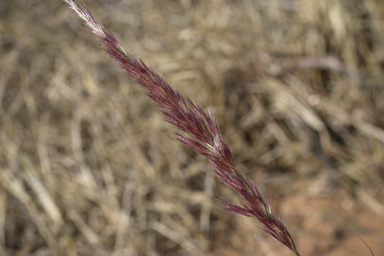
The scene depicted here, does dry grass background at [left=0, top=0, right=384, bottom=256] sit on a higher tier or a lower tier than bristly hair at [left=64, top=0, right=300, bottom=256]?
→ lower

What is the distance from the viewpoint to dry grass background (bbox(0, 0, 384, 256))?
236 cm

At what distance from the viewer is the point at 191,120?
81cm

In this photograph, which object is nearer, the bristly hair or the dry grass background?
the bristly hair

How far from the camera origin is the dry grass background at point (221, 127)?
7.74 ft

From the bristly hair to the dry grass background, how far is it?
4.75ft

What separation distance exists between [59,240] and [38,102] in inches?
41.0

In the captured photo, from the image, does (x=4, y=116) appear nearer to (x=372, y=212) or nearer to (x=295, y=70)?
(x=295, y=70)

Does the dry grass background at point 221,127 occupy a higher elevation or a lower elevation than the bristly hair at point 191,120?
lower

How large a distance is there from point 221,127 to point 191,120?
1.90 m

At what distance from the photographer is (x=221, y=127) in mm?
2709

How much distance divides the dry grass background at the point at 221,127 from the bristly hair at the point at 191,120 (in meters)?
1.45

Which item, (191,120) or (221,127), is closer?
(191,120)

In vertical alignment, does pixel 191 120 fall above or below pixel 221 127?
above

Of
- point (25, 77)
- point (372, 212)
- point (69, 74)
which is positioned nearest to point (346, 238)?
point (372, 212)
